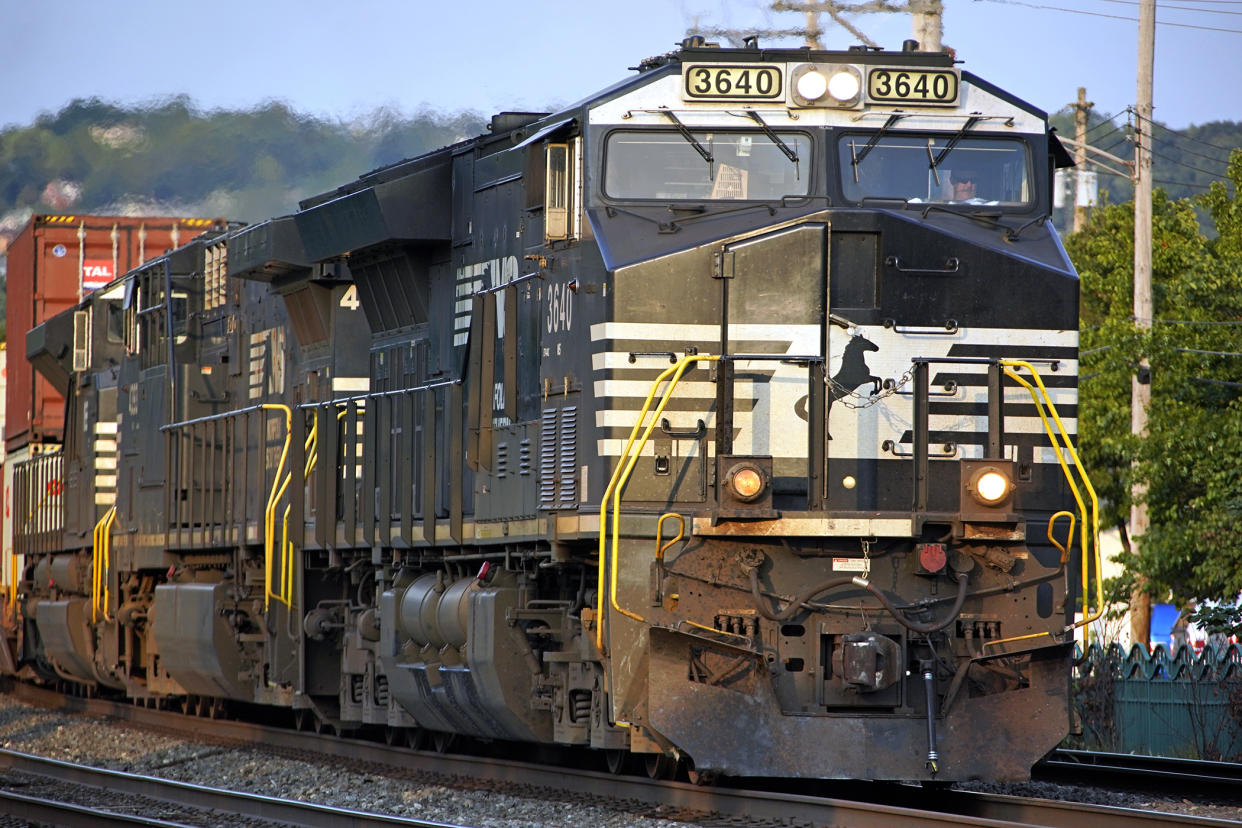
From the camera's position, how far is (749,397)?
9234 millimetres

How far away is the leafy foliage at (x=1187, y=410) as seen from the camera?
58.4 feet

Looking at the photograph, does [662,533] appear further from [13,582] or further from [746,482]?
[13,582]

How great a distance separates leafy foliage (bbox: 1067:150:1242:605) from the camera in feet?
58.4

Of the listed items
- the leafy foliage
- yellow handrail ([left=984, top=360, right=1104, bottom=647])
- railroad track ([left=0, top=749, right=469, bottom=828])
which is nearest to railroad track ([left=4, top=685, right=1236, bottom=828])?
railroad track ([left=0, top=749, right=469, bottom=828])

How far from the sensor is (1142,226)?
2091 cm

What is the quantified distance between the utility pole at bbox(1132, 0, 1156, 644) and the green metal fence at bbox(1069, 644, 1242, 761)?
4.64 metres

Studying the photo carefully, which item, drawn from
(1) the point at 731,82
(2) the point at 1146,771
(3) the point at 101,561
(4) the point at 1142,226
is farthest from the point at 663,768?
(4) the point at 1142,226

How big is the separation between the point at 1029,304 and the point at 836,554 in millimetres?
1732

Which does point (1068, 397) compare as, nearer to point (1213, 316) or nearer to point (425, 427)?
point (425, 427)

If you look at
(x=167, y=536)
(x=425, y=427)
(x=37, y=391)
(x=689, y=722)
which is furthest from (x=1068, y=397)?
(x=37, y=391)

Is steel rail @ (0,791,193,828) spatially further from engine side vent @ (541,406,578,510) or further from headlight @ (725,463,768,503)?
headlight @ (725,463,768,503)

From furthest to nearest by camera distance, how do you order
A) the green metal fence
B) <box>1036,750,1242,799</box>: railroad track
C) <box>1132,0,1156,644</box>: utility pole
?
<box>1132,0,1156,644</box>: utility pole, the green metal fence, <box>1036,750,1242,799</box>: railroad track

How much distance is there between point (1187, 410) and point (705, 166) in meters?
11.6

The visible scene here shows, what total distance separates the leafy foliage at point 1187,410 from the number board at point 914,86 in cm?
859
